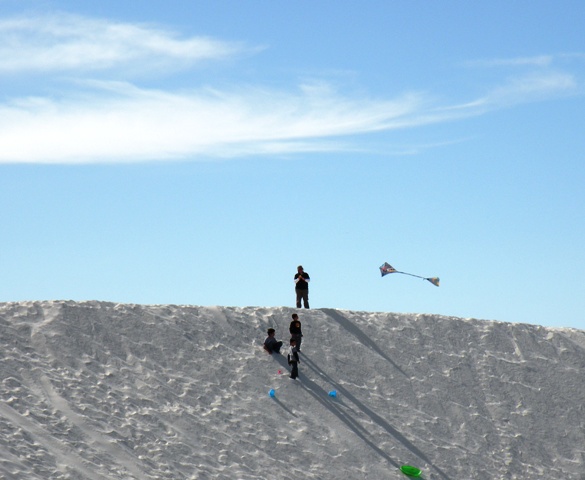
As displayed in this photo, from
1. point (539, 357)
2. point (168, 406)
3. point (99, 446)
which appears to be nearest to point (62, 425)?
point (99, 446)

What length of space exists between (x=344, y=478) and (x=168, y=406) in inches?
177

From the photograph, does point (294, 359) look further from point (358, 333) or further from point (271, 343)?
point (358, 333)

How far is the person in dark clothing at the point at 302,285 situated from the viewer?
28406mm

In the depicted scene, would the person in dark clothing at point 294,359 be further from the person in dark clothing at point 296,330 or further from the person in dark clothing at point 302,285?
the person in dark clothing at point 302,285

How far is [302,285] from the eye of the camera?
28734 millimetres

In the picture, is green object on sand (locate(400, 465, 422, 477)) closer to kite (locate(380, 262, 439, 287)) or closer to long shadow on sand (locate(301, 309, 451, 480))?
long shadow on sand (locate(301, 309, 451, 480))

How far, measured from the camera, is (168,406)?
2381 centimetres

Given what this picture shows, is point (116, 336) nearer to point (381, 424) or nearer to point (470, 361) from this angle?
point (381, 424)

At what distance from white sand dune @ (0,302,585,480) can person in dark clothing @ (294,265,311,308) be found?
55cm

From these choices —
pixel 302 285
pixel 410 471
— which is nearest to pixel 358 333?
pixel 302 285

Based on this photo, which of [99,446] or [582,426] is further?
[582,426]

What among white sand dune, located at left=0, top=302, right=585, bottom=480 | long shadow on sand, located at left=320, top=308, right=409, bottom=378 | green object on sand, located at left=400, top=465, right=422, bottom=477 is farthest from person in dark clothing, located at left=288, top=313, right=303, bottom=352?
green object on sand, located at left=400, top=465, right=422, bottom=477

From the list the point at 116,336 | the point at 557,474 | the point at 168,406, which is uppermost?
the point at 116,336

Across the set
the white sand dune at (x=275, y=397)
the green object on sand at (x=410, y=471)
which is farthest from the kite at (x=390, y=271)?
the green object on sand at (x=410, y=471)
